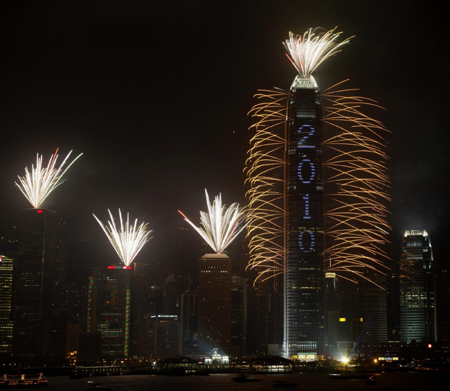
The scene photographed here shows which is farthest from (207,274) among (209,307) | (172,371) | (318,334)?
(318,334)

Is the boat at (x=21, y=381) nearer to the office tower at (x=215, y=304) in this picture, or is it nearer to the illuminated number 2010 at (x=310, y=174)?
the illuminated number 2010 at (x=310, y=174)

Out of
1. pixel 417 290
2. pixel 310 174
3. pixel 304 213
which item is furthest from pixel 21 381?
pixel 417 290

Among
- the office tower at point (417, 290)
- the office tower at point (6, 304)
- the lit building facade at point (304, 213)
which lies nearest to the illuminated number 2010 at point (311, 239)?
the lit building facade at point (304, 213)

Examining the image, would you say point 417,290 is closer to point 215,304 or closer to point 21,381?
point 215,304

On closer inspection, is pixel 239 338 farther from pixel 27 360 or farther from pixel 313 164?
pixel 313 164

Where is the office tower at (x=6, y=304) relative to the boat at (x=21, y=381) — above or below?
above
